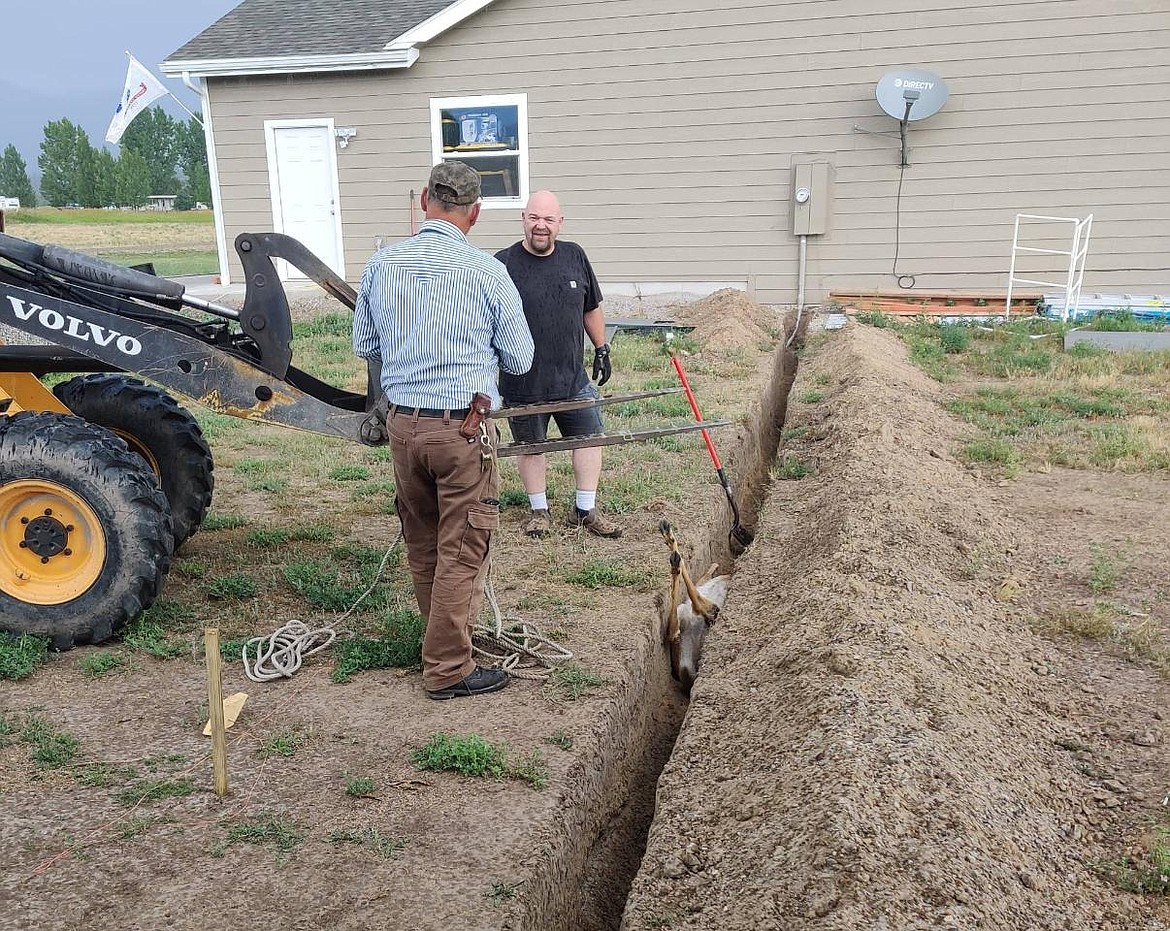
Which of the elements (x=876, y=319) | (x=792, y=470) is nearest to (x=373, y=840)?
(x=792, y=470)

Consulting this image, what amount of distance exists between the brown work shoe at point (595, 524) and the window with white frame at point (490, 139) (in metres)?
9.16

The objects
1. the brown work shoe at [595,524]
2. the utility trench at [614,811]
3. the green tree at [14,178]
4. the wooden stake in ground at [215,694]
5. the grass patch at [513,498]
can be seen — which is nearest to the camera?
the wooden stake in ground at [215,694]

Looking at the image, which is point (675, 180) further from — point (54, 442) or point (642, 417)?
point (54, 442)

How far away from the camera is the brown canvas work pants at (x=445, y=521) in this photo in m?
3.84

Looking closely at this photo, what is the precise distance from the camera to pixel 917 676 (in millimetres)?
3758

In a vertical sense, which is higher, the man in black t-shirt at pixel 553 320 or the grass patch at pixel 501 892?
the man in black t-shirt at pixel 553 320

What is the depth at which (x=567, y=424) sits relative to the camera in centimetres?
611

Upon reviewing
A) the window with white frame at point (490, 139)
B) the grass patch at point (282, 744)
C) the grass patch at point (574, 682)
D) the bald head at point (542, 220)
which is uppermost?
the window with white frame at point (490, 139)

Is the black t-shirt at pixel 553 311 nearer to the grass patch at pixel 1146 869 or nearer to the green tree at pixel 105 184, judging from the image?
the grass patch at pixel 1146 869

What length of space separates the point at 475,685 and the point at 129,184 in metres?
77.9

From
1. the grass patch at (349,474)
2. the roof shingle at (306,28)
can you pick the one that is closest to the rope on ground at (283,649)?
the grass patch at (349,474)

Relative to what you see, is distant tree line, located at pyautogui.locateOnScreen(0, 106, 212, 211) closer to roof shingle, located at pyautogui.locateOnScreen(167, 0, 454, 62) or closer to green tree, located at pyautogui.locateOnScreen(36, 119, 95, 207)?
green tree, located at pyautogui.locateOnScreen(36, 119, 95, 207)

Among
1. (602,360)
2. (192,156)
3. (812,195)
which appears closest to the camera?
(602,360)

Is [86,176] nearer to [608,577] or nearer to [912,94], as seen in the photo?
[912,94]
